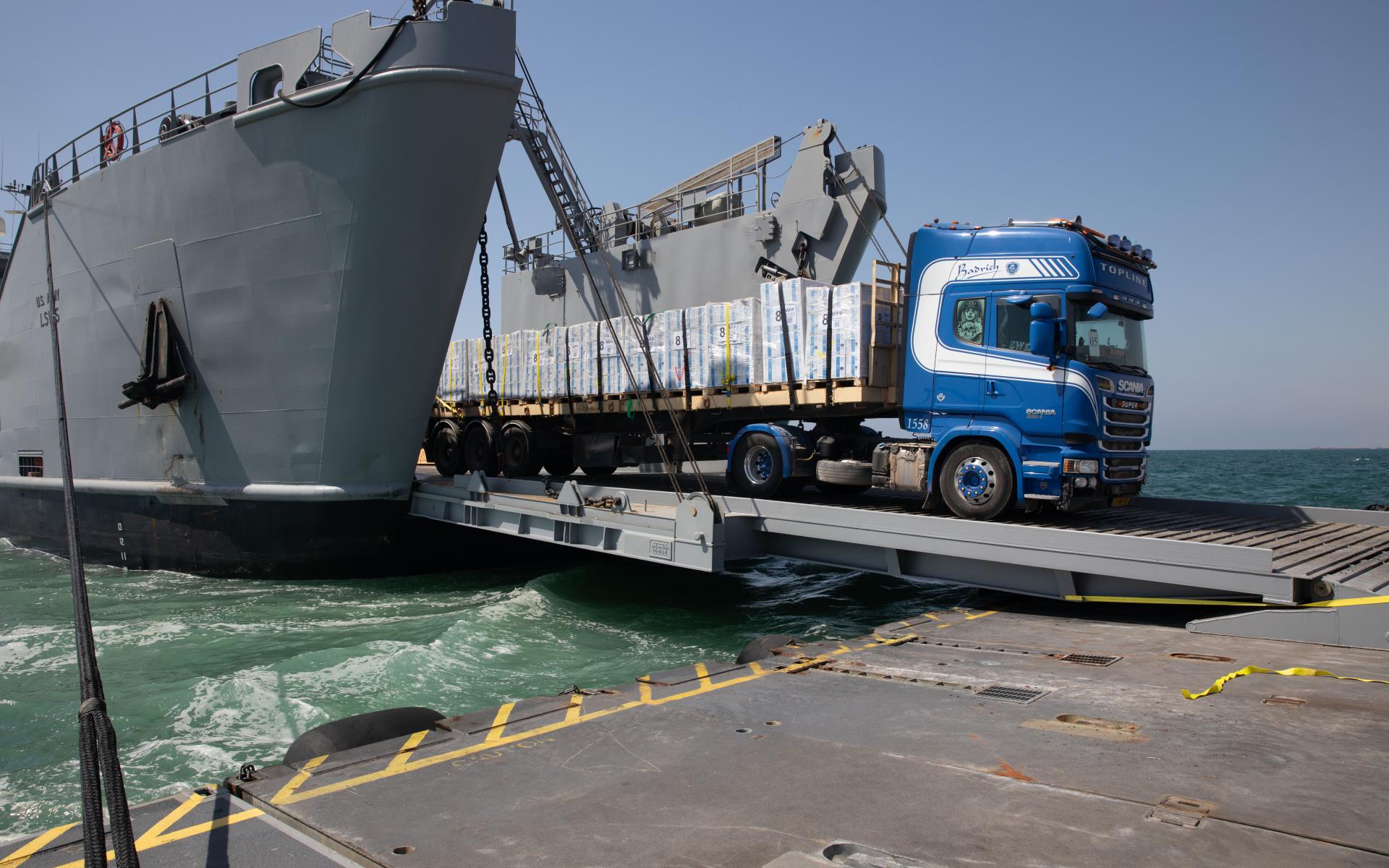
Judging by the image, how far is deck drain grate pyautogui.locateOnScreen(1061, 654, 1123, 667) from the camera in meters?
6.61

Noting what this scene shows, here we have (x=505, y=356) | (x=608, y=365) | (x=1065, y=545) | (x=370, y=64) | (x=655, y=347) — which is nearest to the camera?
(x=1065, y=545)

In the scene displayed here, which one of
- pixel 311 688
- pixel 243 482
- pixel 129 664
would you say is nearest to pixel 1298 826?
pixel 311 688

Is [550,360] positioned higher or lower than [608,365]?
higher

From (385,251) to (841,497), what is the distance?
7389mm

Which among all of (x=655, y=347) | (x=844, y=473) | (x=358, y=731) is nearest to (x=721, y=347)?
(x=655, y=347)

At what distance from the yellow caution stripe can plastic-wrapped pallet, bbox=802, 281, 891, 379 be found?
11.7 feet

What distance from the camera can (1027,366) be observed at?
8.97 m

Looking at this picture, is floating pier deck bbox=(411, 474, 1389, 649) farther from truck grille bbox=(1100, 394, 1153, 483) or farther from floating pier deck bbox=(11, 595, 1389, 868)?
floating pier deck bbox=(11, 595, 1389, 868)

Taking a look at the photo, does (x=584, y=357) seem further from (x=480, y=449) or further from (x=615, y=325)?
(x=480, y=449)

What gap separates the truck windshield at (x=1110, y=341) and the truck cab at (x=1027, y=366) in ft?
0.05

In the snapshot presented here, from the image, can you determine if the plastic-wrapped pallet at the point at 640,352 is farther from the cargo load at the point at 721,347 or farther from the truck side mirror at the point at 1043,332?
the truck side mirror at the point at 1043,332

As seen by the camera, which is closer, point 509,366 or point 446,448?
point 509,366

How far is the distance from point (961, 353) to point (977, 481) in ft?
4.59

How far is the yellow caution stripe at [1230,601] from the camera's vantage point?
682cm
